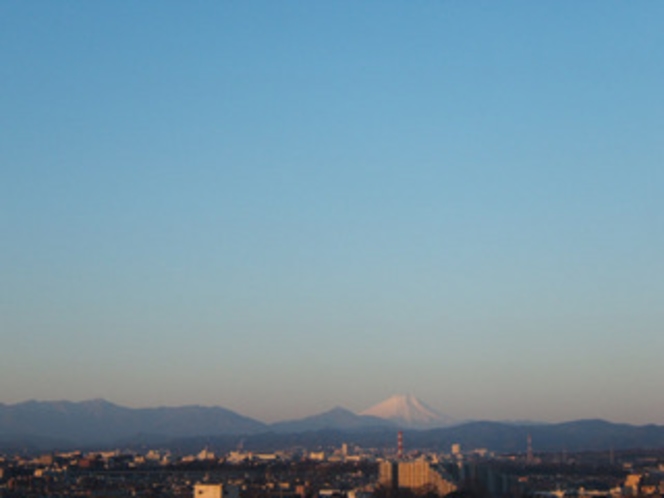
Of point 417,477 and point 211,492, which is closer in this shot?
point 211,492

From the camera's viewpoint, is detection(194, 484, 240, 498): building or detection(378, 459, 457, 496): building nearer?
detection(194, 484, 240, 498): building

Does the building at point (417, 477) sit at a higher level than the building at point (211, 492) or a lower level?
higher

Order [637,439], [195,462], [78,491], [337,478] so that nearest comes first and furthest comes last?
1. [78,491]
2. [337,478]
3. [195,462]
4. [637,439]

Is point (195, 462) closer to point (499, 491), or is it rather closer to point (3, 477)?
point (3, 477)

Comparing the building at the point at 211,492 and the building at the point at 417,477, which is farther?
→ the building at the point at 417,477

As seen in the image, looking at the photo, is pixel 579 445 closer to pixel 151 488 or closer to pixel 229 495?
pixel 151 488

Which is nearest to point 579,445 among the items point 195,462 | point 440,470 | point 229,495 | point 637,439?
point 637,439

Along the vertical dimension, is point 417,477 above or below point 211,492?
above

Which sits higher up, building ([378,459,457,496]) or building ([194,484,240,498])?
building ([378,459,457,496])

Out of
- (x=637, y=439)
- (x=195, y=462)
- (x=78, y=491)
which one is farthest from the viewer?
(x=637, y=439)

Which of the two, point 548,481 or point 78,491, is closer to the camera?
point 78,491
